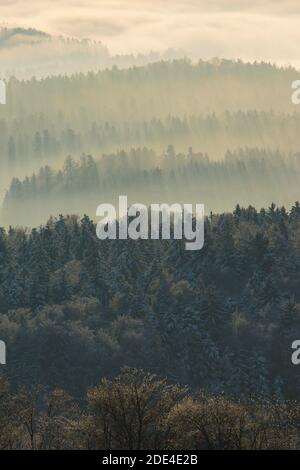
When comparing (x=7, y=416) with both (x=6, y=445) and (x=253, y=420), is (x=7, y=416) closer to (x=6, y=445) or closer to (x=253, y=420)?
(x=6, y=445)

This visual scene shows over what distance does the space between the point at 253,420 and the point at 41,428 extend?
126ft

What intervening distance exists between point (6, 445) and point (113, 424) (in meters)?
13.1
